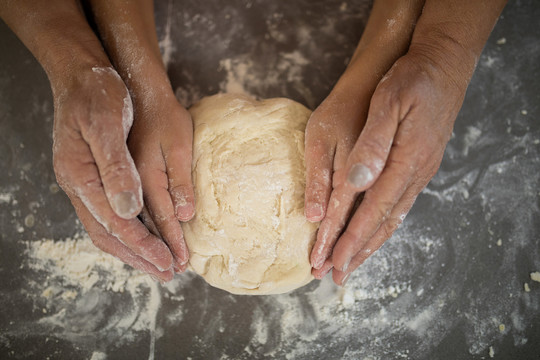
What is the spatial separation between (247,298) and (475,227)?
4.00 ft

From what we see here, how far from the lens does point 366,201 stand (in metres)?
1.35

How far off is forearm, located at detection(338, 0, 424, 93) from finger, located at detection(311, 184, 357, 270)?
0.48 metres

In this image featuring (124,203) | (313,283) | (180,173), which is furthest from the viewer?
(313,283)

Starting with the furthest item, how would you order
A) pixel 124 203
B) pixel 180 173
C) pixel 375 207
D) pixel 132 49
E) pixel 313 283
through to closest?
pixel 313 283 < pixel 132 49 < pixel 180 173 < pixel 375 207 < pixel 124 203

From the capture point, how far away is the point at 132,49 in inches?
62.6

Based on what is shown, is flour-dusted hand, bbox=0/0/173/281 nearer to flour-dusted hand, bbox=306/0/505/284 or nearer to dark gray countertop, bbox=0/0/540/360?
dark gray countertop, bbox=0/0/540/360

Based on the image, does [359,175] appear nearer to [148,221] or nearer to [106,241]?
[148,221]

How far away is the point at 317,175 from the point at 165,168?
597mm

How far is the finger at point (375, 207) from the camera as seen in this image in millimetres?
1321

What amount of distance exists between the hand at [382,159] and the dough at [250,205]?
0.09 m

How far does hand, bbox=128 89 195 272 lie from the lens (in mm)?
1416

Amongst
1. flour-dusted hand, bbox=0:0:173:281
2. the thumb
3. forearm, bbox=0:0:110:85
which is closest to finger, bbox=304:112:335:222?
the thumb

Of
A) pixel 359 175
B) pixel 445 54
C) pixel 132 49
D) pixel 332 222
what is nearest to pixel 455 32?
pixel 445 54

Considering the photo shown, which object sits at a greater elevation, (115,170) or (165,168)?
(115,170)
